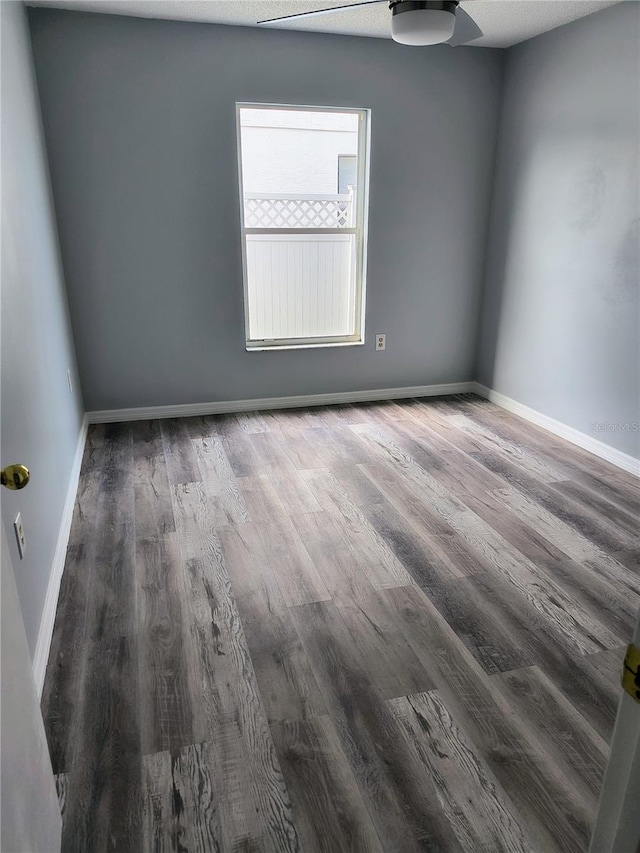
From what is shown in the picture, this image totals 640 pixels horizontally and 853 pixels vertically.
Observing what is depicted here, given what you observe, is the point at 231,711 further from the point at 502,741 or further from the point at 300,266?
the point at 300,266

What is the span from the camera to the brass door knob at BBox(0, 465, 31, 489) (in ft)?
3.22

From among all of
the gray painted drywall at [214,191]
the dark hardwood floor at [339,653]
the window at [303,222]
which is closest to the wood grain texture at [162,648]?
the dark hardwood floor at [339,653]

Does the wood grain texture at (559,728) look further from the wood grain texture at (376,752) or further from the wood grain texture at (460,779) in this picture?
the wood grain texture at (376,752)

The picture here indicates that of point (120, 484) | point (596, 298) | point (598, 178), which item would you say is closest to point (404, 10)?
point (598, 178)

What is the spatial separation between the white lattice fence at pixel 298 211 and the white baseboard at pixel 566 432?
1.64 meters

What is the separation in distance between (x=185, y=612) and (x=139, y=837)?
2.59 feet

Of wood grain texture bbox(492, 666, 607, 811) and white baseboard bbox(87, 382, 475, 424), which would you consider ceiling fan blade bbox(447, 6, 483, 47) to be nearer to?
wood grain texture bbox(492, 666, 607, 811)

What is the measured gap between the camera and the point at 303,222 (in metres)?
3.96

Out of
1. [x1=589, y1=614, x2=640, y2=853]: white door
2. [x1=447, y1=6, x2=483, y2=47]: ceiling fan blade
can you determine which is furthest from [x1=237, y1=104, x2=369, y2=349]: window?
[x1=589, y1=614, x2=640, y2=853]: white door

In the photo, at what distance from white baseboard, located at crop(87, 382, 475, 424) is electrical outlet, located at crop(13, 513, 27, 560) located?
7.41ft

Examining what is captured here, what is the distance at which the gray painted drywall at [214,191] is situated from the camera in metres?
3.34

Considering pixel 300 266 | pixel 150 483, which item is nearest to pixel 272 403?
pixel 300 266

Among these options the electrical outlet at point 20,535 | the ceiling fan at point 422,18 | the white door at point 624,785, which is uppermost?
the ceiling fan at point 422,18

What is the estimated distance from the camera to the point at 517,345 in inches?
160
